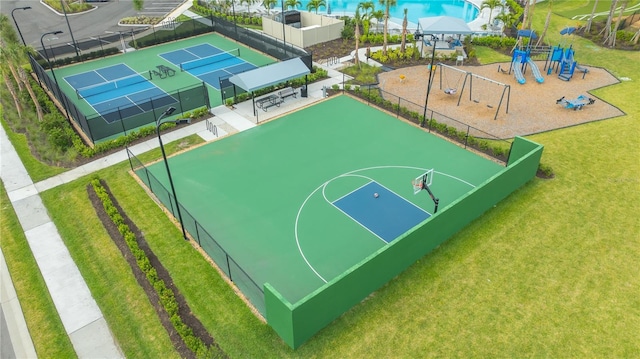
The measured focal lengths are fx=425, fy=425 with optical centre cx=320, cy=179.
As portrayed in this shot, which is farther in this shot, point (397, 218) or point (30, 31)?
point (30, 31)

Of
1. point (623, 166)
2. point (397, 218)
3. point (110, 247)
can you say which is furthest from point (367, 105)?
point (110, 247)

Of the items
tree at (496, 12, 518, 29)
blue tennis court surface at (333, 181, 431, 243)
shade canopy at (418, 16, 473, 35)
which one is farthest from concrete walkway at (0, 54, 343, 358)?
tree at (496, 12, 518, 29)

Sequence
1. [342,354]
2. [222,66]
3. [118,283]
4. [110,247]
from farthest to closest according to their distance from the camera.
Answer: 1. [222,66]
2. [110,247]
3. [118,283]
4. [342,354]

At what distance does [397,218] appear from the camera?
18250mm

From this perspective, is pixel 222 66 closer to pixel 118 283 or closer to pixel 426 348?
pixel 118 283

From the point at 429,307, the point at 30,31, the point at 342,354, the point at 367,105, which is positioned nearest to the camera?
the point at 342,354

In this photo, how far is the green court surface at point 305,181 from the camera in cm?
1658

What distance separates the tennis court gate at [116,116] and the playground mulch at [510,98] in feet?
42.0

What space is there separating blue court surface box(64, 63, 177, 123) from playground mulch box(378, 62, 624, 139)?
15.9 m

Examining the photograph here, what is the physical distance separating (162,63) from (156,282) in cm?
2391

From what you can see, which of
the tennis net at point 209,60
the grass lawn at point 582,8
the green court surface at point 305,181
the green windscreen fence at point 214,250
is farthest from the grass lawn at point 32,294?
the grass lawn at point 582,8

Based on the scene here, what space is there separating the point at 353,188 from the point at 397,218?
2.81 m

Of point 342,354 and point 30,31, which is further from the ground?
point 30,31

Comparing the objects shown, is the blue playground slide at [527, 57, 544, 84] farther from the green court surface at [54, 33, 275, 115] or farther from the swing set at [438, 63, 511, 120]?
the green court surface at [54, 33, 275, 115]
